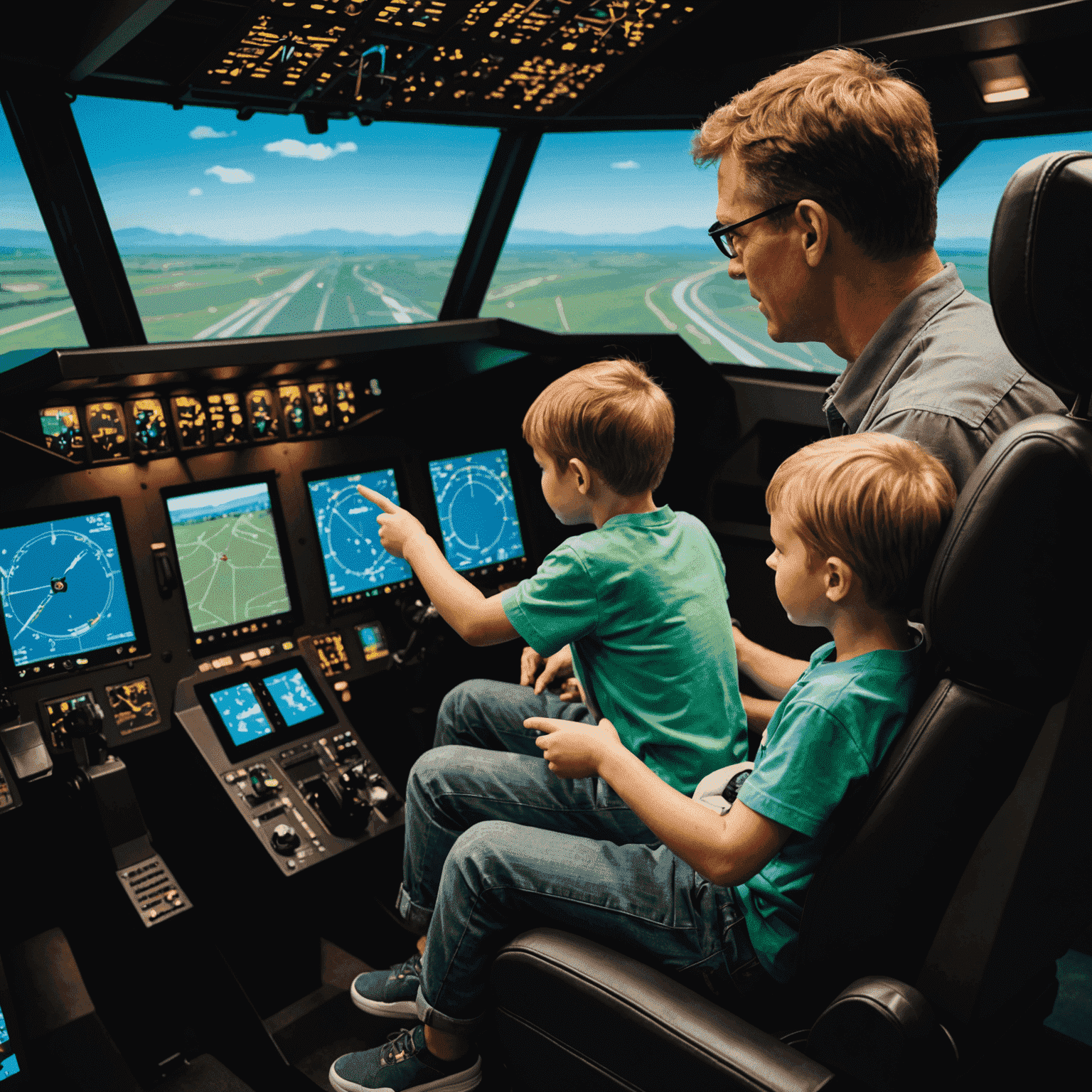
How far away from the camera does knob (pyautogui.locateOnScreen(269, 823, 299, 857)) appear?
1697 mm

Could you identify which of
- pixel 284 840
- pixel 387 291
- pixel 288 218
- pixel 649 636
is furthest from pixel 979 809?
pixel 387 291

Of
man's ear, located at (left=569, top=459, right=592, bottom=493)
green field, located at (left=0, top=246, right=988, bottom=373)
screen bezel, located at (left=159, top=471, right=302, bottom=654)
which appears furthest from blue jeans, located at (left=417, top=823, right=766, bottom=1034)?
green field, located at (left=0, top=246, right=988, bottom=373)

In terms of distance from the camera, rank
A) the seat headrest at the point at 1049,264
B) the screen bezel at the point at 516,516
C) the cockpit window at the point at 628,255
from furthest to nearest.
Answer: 1. the cockpit window at the point at 628,255
2. the screen bezel at the point at 516,516
3. the seat headrest at the point at 1049,264

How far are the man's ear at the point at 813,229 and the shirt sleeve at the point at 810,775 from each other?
55 cm

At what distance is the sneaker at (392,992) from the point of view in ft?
4.65

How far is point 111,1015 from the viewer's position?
172cm

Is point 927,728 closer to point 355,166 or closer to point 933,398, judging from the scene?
point 933,398

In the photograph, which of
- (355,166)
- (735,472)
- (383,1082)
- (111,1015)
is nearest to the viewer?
(383,1082)

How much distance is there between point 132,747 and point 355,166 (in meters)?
11.3

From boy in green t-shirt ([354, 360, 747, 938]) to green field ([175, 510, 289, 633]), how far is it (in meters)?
0.76

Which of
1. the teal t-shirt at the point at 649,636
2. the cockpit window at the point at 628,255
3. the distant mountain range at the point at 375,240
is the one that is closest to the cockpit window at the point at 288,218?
the distant mountain range at the point at 375,240

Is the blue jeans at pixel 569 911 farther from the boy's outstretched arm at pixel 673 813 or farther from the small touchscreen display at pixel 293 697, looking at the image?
the small touchscreen display at pixel 293 697

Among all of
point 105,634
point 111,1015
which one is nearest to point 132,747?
point 105,634

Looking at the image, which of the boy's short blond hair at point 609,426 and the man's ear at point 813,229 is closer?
the man's ear at point 813,229
